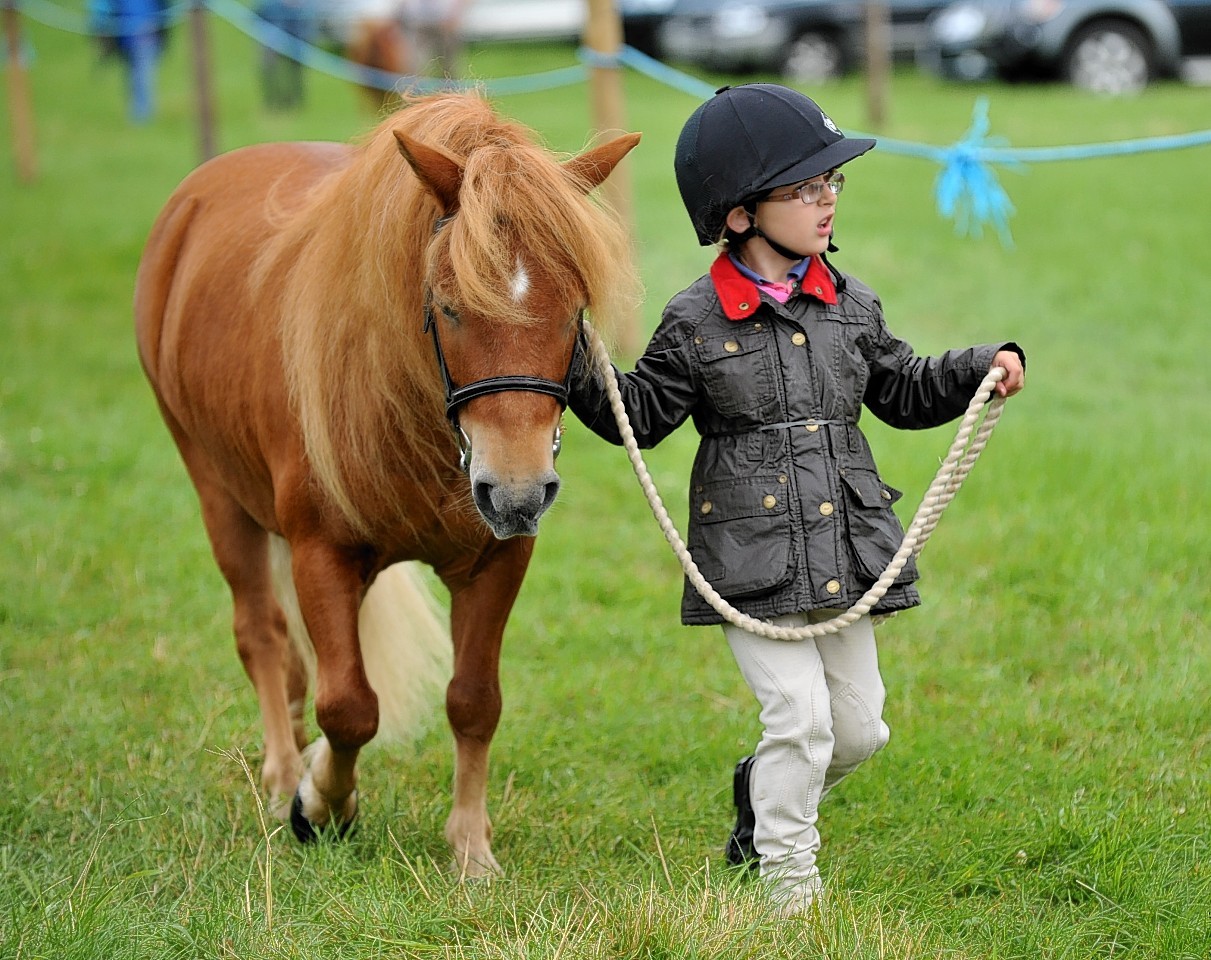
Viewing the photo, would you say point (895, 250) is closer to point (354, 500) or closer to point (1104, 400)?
point (1104, 400)

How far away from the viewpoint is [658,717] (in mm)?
4223

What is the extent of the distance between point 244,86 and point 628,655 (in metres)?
15.7

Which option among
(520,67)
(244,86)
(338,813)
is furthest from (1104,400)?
(244,86)

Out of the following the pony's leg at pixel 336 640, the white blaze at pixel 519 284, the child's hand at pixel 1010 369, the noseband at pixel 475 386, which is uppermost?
the white blaze at pixel 519 284

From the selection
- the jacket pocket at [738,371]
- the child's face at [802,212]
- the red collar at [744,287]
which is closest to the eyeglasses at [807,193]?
the child's face at [802,212]

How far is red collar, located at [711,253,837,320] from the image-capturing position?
2.95 meters

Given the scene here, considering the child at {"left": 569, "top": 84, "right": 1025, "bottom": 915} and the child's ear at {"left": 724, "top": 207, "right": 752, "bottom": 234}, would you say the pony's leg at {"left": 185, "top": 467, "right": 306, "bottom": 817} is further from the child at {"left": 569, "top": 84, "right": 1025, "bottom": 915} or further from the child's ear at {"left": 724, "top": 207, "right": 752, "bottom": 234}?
the child's ear at {"left": 724, "top": 207, "right": 752, "bottom": 234}

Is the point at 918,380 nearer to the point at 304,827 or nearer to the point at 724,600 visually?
the point at 724,600

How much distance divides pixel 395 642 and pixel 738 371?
1.52 meters

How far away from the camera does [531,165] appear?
2.62m

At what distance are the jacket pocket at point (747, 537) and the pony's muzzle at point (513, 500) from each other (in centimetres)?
53

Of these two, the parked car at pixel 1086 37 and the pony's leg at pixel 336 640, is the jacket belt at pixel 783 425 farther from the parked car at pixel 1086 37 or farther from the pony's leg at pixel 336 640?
the parked car at pixel 1086 37

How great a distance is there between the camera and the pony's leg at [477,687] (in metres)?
3.34

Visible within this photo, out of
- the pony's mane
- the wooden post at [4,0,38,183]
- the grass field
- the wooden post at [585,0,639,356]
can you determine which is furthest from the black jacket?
the wooden post at [4,0,38,183]
